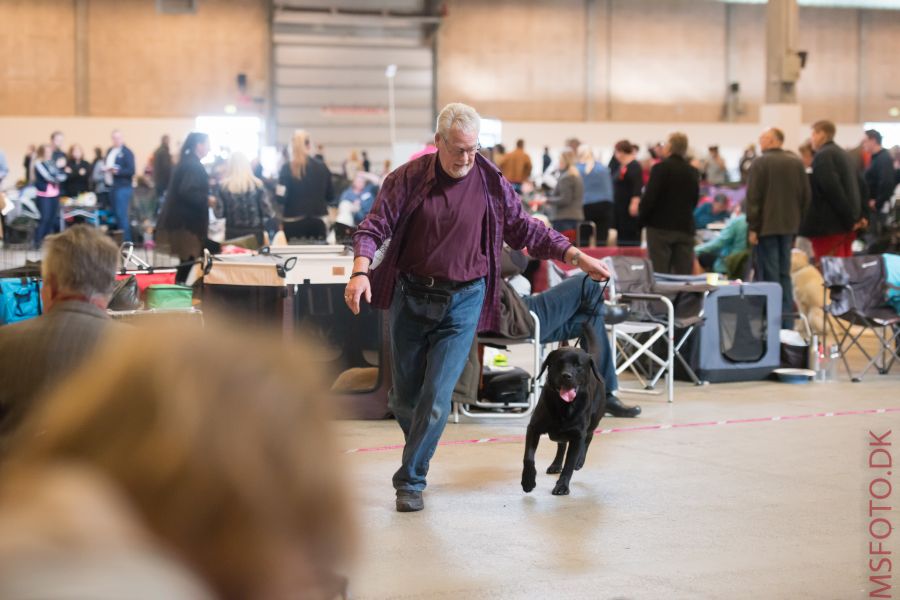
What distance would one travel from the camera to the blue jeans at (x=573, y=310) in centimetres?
665

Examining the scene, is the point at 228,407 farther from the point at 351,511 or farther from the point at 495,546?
the point at 495,546

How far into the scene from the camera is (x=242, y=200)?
941cm

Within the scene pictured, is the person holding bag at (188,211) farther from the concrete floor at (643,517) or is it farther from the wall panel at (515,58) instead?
the wall panel at (515,58)

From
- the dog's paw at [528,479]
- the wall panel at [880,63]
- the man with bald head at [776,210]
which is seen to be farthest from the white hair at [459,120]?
the wall panel at [880,63]

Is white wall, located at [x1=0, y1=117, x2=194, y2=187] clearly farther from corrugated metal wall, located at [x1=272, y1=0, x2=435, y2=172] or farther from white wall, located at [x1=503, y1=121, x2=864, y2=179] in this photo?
white wall, located at [x1=503, y1=121, x2=864, y2=179]

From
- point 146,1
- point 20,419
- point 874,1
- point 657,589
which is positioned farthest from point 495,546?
point 874,1

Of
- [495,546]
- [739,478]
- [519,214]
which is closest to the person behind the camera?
[495,546]

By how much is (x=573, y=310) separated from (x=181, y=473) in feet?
19.8

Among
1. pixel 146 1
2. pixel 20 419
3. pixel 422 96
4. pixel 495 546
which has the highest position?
pixel 146 1

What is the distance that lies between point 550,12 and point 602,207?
499 inches

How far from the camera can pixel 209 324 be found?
830 mm

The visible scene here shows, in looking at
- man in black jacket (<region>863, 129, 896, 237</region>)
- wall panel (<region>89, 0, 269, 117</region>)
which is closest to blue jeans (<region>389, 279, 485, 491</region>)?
man in black jacket (<region>863, 129, 896, 237</region>)

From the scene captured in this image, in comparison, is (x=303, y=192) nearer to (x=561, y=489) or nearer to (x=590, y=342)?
(x=590, y=342)

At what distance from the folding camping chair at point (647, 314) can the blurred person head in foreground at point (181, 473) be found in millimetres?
6882
